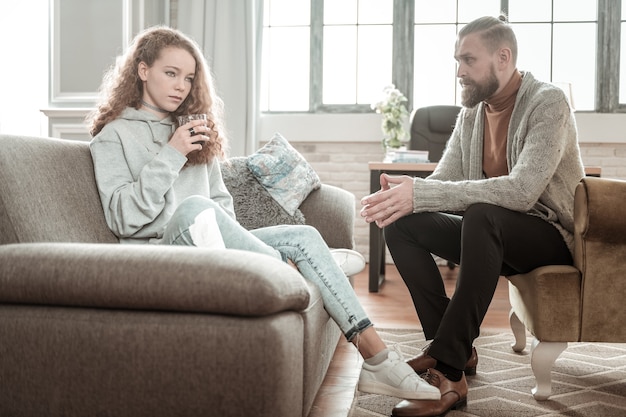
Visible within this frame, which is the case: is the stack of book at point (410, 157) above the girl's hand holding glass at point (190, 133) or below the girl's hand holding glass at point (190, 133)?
below

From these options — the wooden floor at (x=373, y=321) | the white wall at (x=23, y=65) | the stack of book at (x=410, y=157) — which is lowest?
the wooden floor at (x=373, y=321)

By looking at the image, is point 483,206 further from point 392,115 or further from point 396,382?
point 392,115

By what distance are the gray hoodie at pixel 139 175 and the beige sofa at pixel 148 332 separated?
0.35m

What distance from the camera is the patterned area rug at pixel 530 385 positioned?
189 cm

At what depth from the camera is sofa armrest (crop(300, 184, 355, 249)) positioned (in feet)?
8.82

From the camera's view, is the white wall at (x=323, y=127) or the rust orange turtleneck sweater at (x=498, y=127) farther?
the white wall at (x=323, y=127)

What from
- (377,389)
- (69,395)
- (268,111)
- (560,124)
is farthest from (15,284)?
Answer: (268,111)

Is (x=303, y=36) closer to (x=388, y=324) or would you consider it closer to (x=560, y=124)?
(x=388, y=324)

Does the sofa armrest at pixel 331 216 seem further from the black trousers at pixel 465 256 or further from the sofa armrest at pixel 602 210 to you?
the sofa armrest at pixel 602 210

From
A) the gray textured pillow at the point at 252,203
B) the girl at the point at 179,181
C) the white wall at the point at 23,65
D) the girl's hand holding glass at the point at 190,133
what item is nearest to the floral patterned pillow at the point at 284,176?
the gray textured pillow at the point at 252,203

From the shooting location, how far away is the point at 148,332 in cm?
136

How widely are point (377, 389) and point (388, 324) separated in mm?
1375

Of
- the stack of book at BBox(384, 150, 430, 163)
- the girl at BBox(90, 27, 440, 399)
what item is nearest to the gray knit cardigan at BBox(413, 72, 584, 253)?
the girl at BBox(90, 27, 440, 399)

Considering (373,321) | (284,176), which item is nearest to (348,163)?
(373,321)
